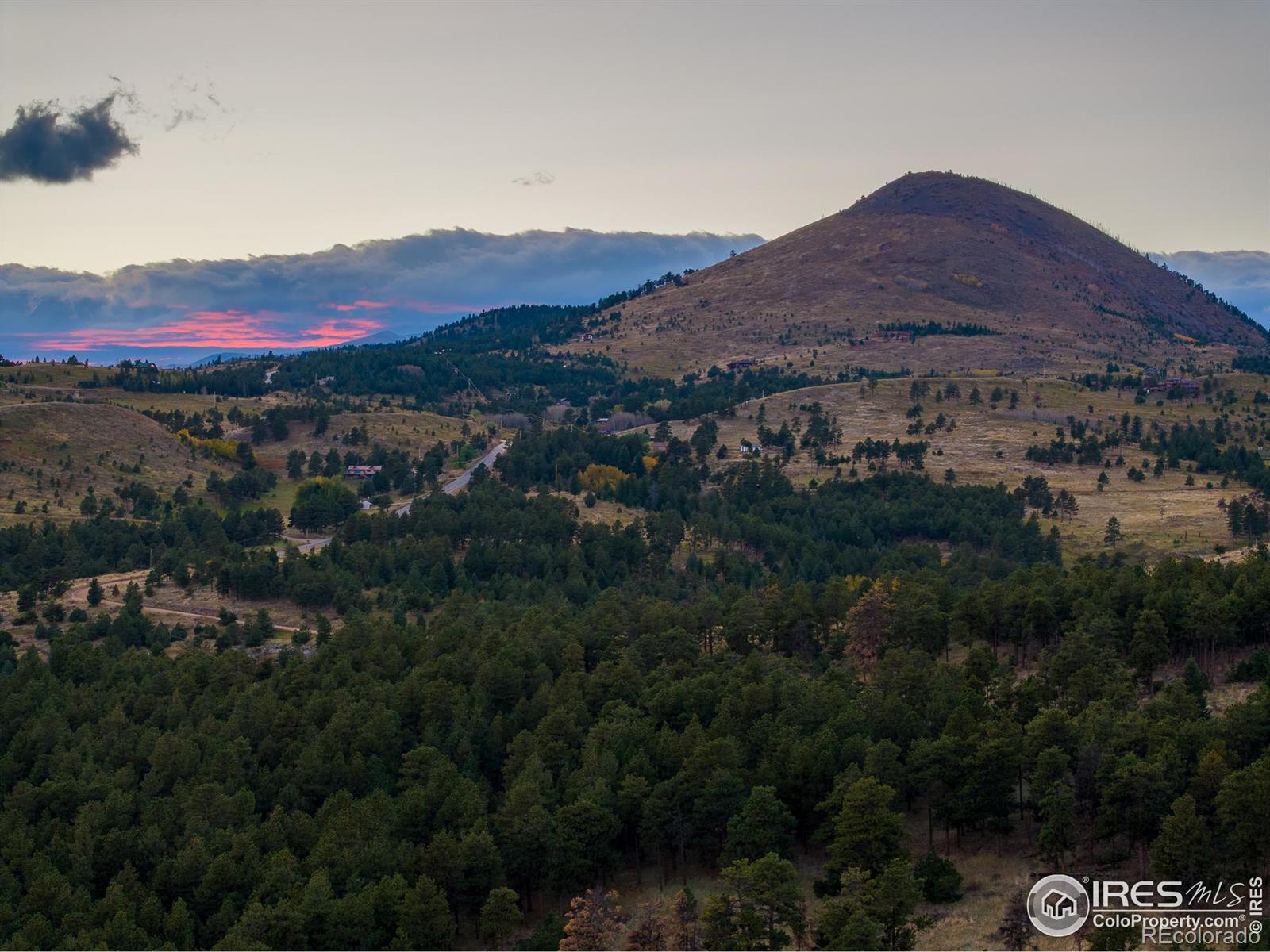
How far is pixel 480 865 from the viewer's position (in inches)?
2388

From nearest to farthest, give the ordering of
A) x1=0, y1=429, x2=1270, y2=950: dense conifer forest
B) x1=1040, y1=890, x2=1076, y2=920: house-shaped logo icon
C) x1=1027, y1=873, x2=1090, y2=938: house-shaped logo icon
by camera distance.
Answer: x1=1027, y1=873, x2=1090, y2=938: house-shaped logo icon < x1=1040, y1=890, x2=1076, y2=920: house-shaped logo icon < x1=0, y1=429, x2=1270, y2=950: dense conifer forest

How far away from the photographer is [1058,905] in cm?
4984

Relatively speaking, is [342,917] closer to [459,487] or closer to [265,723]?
[265,723]

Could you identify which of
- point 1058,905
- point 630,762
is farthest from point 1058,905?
point 630,762

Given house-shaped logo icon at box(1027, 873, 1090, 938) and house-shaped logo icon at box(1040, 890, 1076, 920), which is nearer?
house-shaped logo icon at box(1027, 873, 1090, 938)

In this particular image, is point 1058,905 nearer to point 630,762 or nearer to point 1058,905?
point 1058,905

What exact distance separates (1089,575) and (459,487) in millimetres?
126426

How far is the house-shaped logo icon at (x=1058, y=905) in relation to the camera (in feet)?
161

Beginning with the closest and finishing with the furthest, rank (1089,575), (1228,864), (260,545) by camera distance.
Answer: (1228,864) < (1089,575) < (260,545)

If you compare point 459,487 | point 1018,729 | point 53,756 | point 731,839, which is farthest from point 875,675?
Answer: point 459,487

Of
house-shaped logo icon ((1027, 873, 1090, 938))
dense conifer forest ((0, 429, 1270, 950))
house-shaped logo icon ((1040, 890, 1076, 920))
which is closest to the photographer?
house-shaped logo icon ((1027, 873, 1090, 938))

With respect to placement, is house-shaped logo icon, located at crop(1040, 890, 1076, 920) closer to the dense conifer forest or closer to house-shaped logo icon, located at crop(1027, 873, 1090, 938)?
house-shaped logo icon, located at crop(1027, 873, 1090, 938)

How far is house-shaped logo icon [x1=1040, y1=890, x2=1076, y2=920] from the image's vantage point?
49125 millimetres

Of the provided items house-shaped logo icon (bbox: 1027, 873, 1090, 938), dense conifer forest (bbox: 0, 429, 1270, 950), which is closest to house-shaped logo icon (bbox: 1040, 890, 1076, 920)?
house-shaped logo icon (bbox: 1027, 873, 1090, 938)
